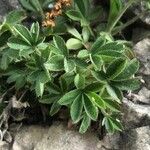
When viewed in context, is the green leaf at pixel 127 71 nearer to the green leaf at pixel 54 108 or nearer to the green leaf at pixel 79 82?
the green leaf at pixel 79 82

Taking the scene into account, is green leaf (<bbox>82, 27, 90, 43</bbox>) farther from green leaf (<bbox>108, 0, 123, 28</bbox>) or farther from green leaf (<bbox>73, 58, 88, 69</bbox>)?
green leaf (<bbox>73, 58, 88, 69</bbox>)

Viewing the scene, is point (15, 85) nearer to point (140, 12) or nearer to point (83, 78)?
point (83, 78)

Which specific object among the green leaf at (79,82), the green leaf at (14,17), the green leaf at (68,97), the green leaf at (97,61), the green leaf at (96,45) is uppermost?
the green leaf at (14,17)

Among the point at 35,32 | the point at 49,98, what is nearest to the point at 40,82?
the point at 49,98

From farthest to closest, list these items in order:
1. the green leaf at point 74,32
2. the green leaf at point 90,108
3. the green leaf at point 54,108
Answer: the green leaf at point 74,32 < the green leaf at point 54,108 < the green leaf at point 90,108

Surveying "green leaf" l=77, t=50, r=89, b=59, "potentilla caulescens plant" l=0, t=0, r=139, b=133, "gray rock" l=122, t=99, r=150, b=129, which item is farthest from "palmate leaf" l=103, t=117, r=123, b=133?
"green leaf" l=77, t=50, r=89, b=59

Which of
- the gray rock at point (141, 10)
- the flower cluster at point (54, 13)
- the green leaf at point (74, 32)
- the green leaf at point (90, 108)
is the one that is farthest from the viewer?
the gray rock at point (141, 10)

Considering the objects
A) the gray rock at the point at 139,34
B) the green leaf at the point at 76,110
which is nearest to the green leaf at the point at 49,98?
the green leaf at the point at 76,110

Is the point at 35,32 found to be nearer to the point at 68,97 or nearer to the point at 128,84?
the point at 68,97
